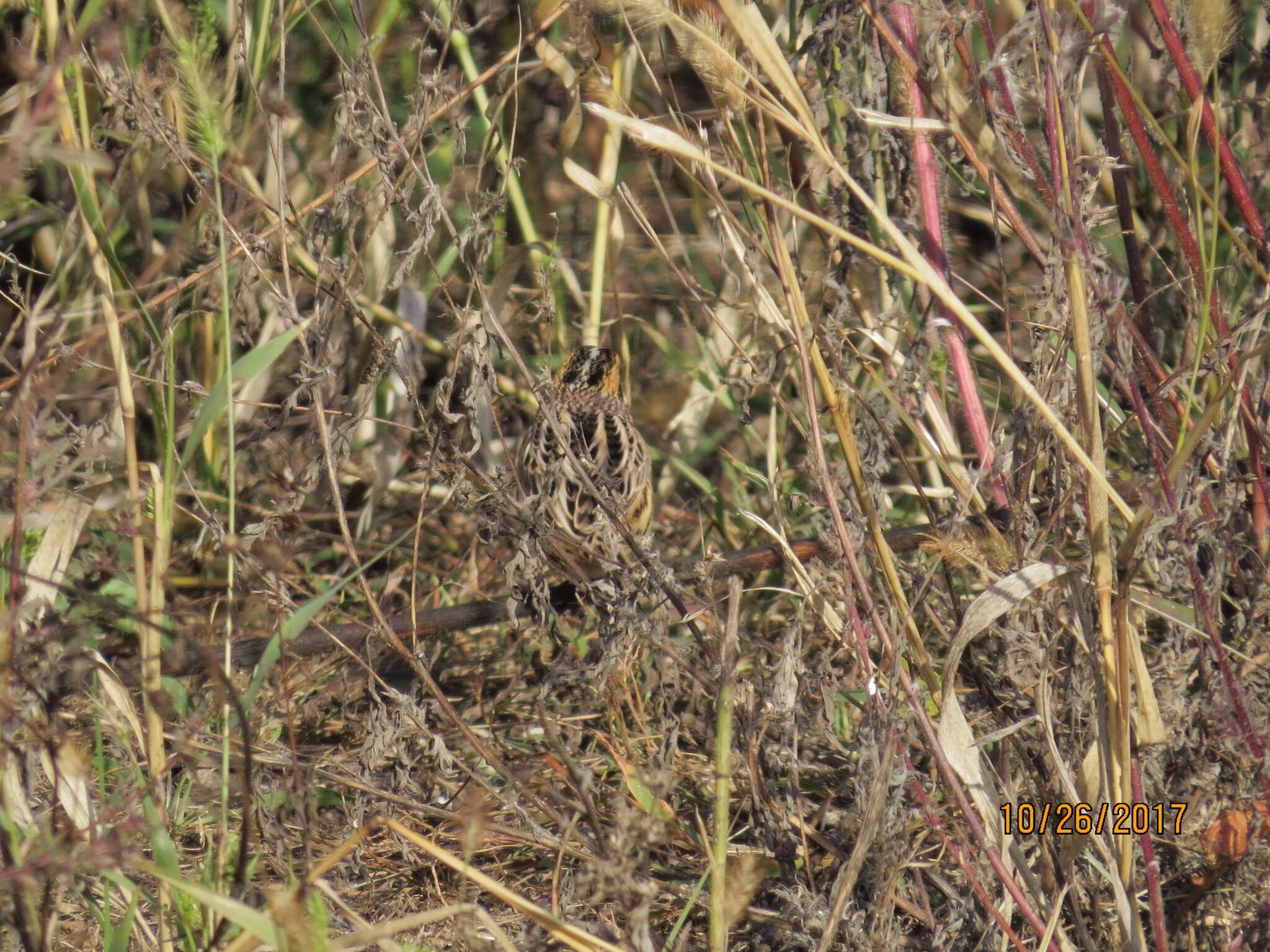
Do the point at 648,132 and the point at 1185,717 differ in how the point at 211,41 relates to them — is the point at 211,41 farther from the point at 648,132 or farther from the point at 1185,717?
the point at 1185,717

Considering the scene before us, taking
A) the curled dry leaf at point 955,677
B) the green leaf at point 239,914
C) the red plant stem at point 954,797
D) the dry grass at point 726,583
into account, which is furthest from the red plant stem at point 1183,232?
the green leaf at point 239,914

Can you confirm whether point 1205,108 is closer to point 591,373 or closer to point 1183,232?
point 1183,232

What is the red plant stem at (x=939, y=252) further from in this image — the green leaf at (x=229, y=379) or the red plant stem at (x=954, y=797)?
the green leaf at (x=229, y=379)

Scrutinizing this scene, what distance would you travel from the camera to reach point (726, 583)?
280 centimetres

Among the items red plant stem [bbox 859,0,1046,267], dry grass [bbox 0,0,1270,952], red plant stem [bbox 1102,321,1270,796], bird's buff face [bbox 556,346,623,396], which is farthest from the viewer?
bird's buff face [bbox 556,346,623,396]

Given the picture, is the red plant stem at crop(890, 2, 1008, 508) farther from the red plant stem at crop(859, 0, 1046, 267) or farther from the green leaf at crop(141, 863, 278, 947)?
the green leaf at crop(141, 863, 278, 947)

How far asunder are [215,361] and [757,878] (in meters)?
2.45

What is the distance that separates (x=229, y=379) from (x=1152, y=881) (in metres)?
1.46

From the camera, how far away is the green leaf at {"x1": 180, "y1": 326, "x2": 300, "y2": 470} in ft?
5.32

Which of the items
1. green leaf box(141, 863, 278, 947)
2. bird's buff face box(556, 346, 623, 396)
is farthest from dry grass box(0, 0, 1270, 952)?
→ bird's buff face box(556, 346, 623, 396)

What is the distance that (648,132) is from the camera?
4.56 ft

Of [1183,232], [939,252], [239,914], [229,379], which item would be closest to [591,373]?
[939,252]

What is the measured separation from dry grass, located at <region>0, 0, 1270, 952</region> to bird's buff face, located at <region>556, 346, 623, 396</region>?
0.69 m
